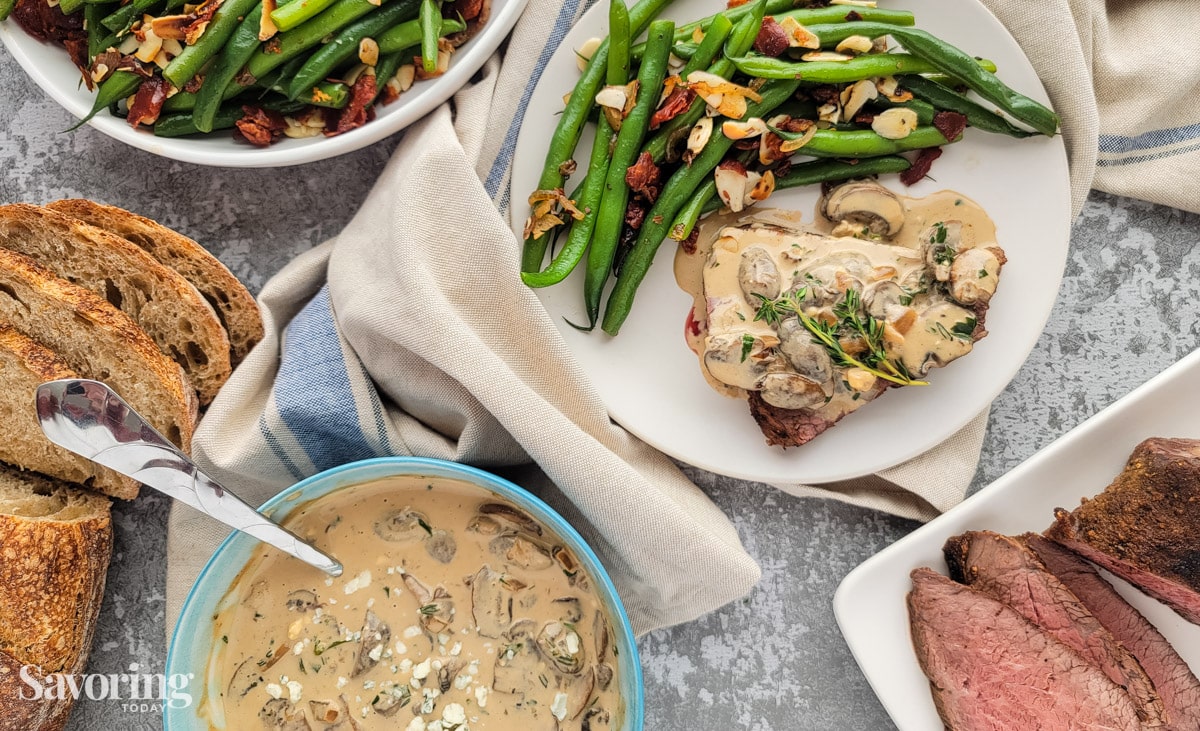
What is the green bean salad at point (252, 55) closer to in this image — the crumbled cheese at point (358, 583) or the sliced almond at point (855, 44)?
the sliced almond at point (855, 44)

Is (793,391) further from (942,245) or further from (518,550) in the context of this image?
(518,550)

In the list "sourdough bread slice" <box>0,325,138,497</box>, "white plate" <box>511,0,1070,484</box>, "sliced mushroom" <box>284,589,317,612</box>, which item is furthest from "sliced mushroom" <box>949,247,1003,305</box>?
"sourdough bread slice" <box>0,325,138,497</box>

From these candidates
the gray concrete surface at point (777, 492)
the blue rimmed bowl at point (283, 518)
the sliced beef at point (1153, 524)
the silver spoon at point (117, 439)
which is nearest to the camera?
the silver spoon at point (117, 439)

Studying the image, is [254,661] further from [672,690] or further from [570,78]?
[570,78]

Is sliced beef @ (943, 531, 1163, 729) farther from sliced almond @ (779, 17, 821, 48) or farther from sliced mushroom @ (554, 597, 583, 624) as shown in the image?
sliced almond @ (779, 17, 821, 48)

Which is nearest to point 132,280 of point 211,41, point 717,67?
point 211,41

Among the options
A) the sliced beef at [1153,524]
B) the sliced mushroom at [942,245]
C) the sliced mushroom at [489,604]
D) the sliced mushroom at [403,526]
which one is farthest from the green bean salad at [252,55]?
the sliced beef at [1153,524]

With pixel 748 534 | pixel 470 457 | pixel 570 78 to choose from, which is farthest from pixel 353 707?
pixel 570 78
